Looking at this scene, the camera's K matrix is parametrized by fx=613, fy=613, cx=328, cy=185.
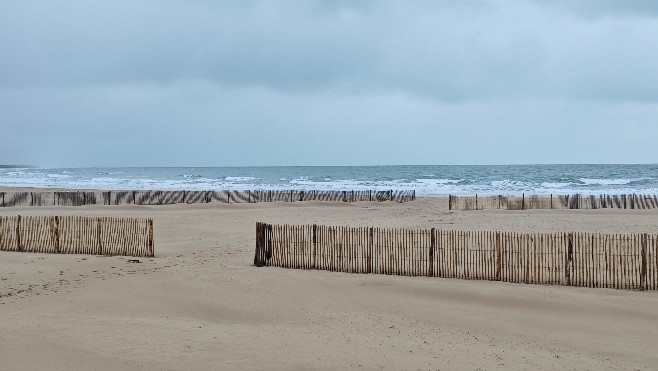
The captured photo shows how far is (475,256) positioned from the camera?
13.8 m

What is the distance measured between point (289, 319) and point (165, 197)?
30428 mm

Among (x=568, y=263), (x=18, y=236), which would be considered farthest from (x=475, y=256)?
(x=18, y=236)

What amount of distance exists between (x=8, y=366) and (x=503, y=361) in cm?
601

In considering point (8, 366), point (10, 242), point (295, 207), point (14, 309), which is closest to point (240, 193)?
point (295, 207)

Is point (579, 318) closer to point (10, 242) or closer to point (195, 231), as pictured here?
point (10, 242)

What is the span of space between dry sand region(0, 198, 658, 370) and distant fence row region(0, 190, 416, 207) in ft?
70.3

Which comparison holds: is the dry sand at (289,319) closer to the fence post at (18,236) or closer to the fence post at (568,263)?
the fence post at (568,263)

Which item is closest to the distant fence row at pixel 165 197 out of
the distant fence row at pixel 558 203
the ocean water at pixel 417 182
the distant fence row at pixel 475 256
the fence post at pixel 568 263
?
the distant fence row at pixel 558 203

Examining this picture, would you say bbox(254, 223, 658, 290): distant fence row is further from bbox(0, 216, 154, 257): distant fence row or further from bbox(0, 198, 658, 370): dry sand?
bbox(0, 216, 154, 257): distant fence row

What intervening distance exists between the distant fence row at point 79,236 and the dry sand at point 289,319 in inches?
24.4

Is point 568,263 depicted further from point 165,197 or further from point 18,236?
point 165,197

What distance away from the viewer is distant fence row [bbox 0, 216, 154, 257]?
16.1m

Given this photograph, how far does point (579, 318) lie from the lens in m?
10.2

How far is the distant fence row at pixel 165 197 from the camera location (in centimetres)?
3519
